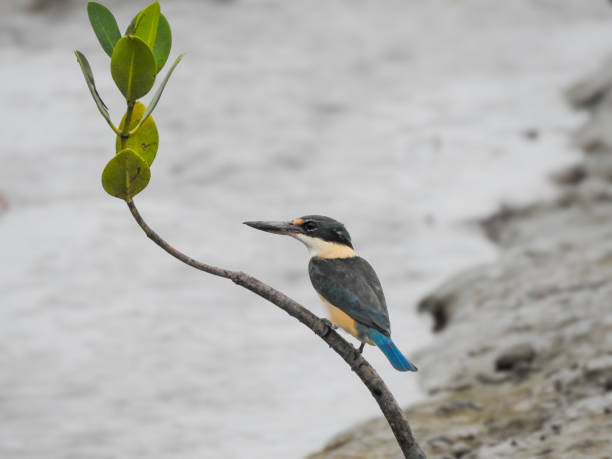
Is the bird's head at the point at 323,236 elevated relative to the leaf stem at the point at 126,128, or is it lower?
elevated

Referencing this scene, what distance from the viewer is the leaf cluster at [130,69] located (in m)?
2.21

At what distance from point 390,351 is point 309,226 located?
571mm

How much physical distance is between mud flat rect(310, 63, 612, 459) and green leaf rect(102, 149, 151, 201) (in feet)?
7.95

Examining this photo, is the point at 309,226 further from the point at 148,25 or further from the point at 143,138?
the point at 148,25

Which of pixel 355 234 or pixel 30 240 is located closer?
pixel 30 240

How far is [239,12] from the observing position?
37.5 feet

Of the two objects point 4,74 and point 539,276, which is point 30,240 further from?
point 539,276

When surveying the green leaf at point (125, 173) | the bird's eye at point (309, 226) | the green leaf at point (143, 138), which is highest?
the bird's eye at point (309, 226)

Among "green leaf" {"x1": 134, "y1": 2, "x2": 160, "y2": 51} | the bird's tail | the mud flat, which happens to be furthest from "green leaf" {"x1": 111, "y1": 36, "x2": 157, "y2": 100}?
the mud flat

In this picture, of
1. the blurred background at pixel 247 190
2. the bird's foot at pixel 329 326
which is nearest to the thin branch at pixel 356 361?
the bird's foot at pixel 329 326

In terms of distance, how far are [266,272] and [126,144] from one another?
5.11m

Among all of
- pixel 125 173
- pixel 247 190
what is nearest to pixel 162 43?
pixel 125 173

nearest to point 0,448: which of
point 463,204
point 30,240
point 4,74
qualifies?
point 30,240

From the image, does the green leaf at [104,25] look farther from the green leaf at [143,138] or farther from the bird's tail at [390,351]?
the bird's tail at [390,351]
